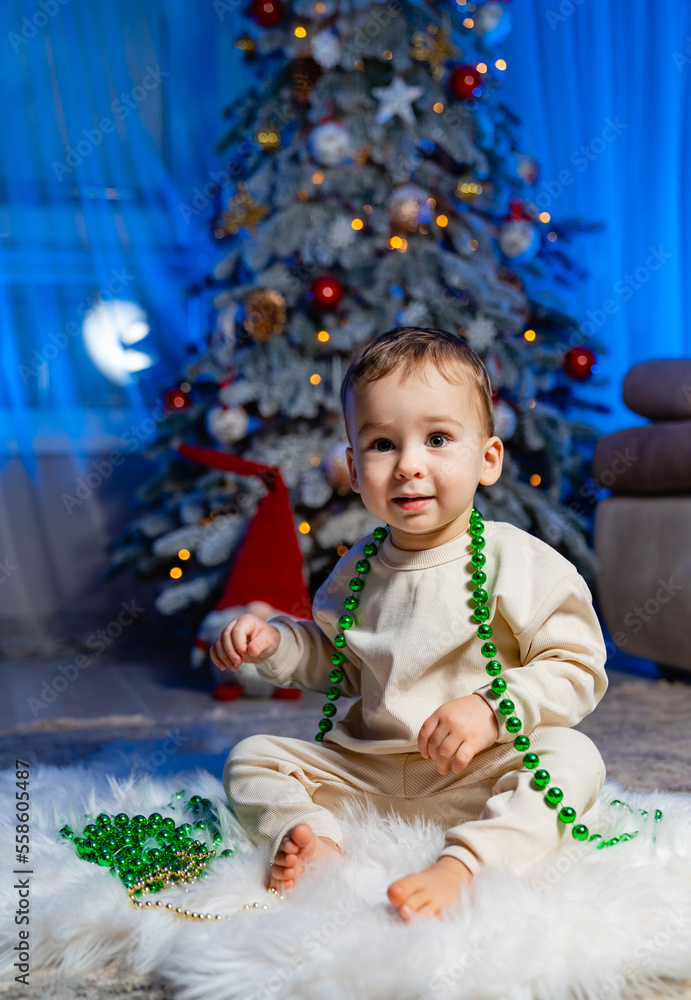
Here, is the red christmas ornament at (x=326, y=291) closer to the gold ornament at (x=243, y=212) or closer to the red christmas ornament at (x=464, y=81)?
the gold ornament at (x=243, y=212)

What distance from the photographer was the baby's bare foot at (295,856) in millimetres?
778

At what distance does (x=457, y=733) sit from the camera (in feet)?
2.61

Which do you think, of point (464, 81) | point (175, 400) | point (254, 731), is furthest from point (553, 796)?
point (464, 81)

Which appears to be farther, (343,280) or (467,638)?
(343,280)

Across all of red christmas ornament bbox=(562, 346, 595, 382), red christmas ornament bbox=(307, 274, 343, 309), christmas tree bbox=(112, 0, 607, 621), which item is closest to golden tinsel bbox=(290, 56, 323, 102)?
christmas tree bbox=(112, 0, 607, 621)

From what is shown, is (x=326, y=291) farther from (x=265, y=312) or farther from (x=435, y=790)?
(x=435, y=790)

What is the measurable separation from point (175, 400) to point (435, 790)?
1.45 metres

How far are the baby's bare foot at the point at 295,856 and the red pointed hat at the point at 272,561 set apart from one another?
3.29ft

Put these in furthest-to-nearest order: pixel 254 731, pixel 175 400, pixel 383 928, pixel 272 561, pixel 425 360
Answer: pixel 175 400 < pixel 272 561 < pixel 254 731 < pixel 425 360 < pixel 383 928

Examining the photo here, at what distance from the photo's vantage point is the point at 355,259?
2.01 metres

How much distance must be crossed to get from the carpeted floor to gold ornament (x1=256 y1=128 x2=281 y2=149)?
1.28 metres

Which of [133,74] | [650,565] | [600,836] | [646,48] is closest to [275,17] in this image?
[133,74]

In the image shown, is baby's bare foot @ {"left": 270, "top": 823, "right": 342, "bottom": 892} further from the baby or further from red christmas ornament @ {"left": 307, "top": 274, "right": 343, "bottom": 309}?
red christmas ornament @ {"left": 307, "top": 274, "right": 343, "bottom": 309}

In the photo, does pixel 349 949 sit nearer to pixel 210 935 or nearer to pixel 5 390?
pixel 210 935
